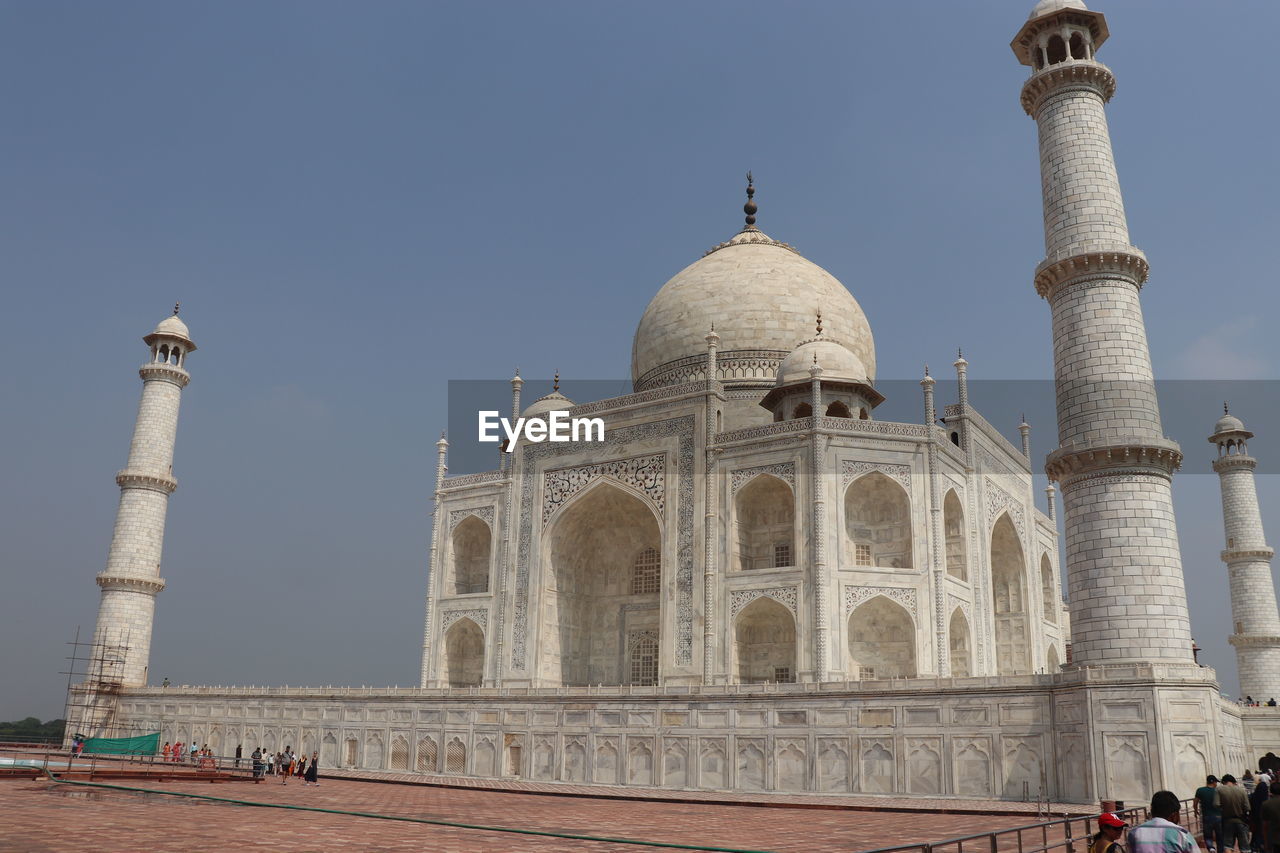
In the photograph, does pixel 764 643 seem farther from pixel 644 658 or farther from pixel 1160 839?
pixel 1160 839

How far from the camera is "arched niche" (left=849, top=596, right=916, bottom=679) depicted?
22250 mm

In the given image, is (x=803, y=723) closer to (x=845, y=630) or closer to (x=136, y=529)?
(x=845, y=630)

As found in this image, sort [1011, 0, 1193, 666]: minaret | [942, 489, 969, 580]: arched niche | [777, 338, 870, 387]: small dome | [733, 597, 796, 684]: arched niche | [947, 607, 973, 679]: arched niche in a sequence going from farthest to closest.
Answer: [777, 338, 870, 387]: small dome < [942, 489, 969, 580]: arched niche < [947, 607, 973, 679]: arched niche < [733, 597, 796, 684]: arched niche < [1011, 0, 1193, 666]: minaret

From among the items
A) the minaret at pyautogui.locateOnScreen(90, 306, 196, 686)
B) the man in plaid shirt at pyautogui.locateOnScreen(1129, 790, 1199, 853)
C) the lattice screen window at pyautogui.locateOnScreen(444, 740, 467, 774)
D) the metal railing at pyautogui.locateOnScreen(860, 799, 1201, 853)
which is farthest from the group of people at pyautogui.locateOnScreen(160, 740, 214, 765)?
the man in plaid shirt at pyautogui.locateOnScreen(1129, 790, 1199, 853)

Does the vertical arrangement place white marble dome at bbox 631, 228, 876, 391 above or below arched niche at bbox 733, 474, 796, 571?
above

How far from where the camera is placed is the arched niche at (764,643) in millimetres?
23000

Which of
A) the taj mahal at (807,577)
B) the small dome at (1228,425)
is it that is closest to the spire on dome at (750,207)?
the taj mahal at (807,577)

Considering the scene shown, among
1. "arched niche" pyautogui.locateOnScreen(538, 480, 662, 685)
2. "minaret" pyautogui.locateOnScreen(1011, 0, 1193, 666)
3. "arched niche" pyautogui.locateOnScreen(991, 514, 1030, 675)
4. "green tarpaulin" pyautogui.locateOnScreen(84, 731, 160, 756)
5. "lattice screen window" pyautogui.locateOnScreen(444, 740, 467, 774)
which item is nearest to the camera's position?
"minaret" pyautogui.locateOnScreen(1011, 0, 1193, 666)

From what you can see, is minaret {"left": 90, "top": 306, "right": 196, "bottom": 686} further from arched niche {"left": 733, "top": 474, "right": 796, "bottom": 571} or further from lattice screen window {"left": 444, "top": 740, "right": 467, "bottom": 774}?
arched niche {"left": 733, "top": 474, "right": 796, "bottom": 571}

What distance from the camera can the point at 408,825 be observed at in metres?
10.3

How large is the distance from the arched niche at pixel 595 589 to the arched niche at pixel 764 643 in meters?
3.57

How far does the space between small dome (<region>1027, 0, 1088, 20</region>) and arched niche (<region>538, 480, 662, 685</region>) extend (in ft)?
44.8

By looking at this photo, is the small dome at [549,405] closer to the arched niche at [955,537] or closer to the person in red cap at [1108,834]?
the arched niche at [955,537]

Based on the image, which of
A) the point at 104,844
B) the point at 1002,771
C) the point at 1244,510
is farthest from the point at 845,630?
the point at 104,844
